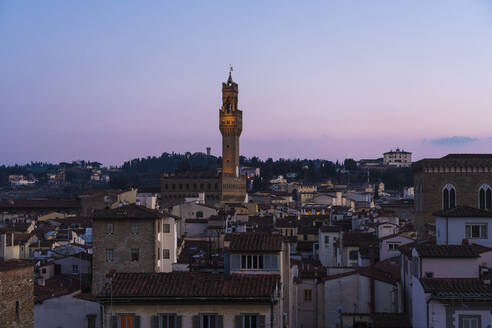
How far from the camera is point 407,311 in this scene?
34.9 meters

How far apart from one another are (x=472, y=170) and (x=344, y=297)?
81.0ft

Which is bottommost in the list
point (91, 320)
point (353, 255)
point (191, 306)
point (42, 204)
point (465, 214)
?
point (91, 320)

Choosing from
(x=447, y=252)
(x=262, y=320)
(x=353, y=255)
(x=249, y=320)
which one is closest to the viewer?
(x=262, y=320)

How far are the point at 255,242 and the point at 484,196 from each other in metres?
35.9

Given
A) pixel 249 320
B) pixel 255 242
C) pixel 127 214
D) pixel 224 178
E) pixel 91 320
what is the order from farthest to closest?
1. pixel 224 178
2. pixel 127 214
3. pixel 91 320
4. pixel 255 242
5. pixel 249 320

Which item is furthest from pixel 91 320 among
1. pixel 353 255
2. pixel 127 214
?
pixel 353 255

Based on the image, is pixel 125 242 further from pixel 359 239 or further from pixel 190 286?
pixel 359 239

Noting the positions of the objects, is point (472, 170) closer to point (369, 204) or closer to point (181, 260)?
point (181, 260)

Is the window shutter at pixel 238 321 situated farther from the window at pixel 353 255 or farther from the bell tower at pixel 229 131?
the bell tower at pixel 229 131

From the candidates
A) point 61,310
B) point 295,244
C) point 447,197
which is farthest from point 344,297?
point 295,244

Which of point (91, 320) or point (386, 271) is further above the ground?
point (386, 271)

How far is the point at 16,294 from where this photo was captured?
26.1m

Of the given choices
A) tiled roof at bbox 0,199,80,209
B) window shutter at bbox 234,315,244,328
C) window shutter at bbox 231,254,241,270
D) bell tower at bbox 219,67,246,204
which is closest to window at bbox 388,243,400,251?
window shutter at bbox 231,254,241,270

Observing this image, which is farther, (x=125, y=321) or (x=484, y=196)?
(x=484, y=196)
